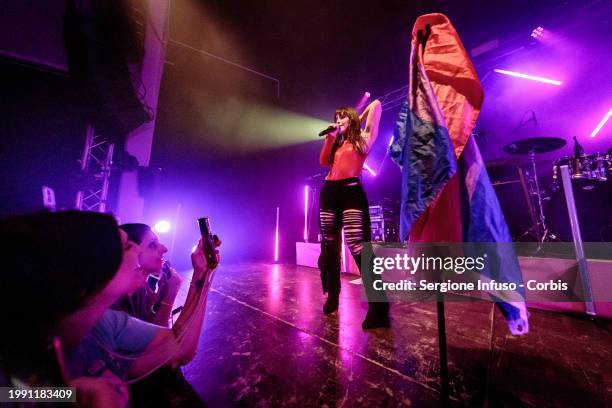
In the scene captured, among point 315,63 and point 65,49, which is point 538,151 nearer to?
point 315,63

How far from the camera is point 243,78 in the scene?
5.38 m

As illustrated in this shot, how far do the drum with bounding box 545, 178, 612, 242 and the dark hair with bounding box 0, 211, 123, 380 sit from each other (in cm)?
550

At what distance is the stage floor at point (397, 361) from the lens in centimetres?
94

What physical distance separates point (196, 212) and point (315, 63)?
4.63 metres

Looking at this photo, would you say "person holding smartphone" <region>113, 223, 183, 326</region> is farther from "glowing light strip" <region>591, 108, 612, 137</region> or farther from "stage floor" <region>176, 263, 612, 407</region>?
"glowing light strip" <region>591, 108, 612, 137</region>

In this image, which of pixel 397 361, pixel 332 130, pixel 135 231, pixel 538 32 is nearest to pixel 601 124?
pixel 538 32

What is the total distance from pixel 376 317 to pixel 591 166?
4090mm

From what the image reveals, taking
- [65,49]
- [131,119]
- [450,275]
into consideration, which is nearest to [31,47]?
[65,49]

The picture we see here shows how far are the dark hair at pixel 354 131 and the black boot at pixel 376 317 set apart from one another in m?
1.28

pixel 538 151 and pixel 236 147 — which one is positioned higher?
pixel 236 147

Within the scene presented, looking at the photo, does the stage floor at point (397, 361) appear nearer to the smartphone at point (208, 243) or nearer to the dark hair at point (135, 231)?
the smartphone at point (208, 243)

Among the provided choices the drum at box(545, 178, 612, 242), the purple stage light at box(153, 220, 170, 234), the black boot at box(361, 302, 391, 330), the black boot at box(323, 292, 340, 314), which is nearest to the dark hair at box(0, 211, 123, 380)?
the black boot at box(361, 302, 391, 330)

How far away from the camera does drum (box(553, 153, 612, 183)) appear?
9.97 ft

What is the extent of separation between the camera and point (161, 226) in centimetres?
496
